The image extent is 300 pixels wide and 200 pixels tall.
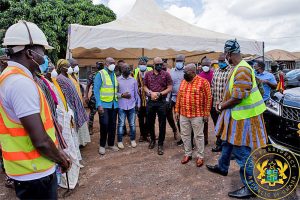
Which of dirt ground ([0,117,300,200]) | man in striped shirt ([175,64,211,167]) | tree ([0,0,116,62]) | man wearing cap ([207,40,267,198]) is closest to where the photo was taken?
man wearing cap ([207,40,267,198])

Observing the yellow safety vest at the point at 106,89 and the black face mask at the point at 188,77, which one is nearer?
the black face mask at the point at 188,77

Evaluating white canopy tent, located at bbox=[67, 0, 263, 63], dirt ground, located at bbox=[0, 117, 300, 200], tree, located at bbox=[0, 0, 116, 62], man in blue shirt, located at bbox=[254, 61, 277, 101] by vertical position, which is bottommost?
dirt ground, located at bbox=[0, 117, 300, 200]

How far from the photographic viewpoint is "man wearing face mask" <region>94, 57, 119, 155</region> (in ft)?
16.6

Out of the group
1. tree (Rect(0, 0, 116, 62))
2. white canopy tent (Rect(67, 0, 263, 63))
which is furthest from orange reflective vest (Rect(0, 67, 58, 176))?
tree (Rect(0, 0, 116, 62))

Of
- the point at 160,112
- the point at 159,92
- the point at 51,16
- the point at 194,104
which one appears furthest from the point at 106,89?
the point at 51,16

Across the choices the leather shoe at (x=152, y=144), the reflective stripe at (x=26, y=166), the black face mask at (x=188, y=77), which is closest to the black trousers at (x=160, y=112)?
the leather shoe at (x=152, y=144)

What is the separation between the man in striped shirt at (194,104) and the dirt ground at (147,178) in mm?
482

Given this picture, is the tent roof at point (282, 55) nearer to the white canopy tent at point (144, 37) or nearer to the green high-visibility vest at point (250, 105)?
the white canopy tent at point (144, 37)

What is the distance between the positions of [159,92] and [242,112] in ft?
7.07

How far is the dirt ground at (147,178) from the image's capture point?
357cm

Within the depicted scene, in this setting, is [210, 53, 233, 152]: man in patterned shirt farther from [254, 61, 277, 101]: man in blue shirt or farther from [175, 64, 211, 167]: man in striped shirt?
[254, 61, 277, 101]: man in blue shirt

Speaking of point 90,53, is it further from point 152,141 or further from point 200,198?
point 200,198

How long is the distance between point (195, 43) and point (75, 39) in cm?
342

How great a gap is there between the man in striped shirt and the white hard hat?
2952mm
